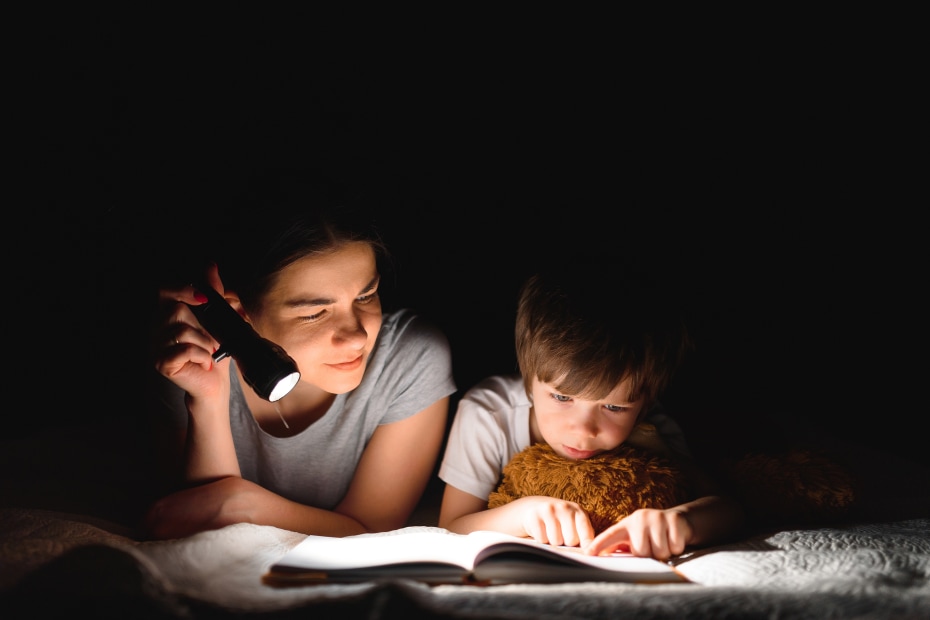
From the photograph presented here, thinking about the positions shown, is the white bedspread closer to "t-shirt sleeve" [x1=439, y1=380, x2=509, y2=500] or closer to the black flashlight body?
the black flashlight body

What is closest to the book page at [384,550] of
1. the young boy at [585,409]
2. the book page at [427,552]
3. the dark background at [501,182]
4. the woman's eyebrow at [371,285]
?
the book page at [427,552]

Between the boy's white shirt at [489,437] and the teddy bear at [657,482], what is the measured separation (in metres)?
0.05

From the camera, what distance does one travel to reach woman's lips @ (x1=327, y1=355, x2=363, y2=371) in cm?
111

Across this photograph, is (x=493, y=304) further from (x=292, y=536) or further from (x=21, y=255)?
(x=21, y=255)

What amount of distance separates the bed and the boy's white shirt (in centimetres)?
31

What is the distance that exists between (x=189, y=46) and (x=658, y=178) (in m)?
1.02

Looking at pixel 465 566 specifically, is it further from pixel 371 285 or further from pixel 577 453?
pixel 371 285

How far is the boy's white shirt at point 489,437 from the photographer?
1.20 meters

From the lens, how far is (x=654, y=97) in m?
1.42

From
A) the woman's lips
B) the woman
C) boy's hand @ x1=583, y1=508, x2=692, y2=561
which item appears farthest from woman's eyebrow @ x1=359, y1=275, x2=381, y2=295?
boy's hand @ x1=583, y1=508, x2=692, y2=561

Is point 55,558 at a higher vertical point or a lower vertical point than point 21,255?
lower

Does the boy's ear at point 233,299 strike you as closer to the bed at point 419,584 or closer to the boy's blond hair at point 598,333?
the bed at point 419,584

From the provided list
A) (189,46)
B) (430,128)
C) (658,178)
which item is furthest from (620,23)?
(189,46)

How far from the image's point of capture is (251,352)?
0.89 meters
